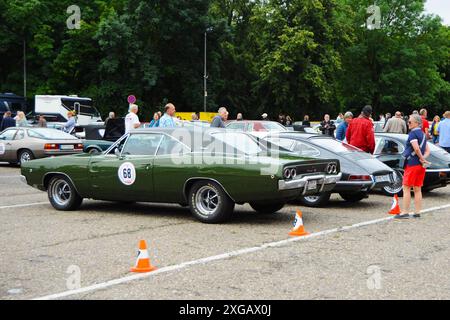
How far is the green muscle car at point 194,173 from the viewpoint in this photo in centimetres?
904

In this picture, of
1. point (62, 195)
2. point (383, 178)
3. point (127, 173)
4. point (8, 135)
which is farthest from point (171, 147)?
point (8, 135)

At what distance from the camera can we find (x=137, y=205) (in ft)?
38.8

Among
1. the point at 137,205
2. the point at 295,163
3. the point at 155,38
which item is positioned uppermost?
the point at 155,38

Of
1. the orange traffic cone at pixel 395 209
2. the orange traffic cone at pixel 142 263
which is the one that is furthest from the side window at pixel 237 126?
the orange traffic cone at pixel 142 263

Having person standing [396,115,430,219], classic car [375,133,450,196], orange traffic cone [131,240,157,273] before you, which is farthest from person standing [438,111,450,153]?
orange traffic cone [131,240,157,273]

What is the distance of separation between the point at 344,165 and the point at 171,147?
3.53 m

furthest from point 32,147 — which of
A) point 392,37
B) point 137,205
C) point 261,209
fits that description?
point 392,37

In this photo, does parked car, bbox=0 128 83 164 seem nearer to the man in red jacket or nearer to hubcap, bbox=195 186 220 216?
the man in red jacket

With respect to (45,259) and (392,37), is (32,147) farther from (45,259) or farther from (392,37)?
(392,37)

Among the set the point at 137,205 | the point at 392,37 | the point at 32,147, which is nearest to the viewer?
the point at 137,205

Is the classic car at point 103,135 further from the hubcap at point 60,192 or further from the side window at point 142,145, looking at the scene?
the side window at point 142,145

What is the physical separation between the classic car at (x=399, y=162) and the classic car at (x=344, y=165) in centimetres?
100

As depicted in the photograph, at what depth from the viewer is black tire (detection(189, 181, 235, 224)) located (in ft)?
30.5
